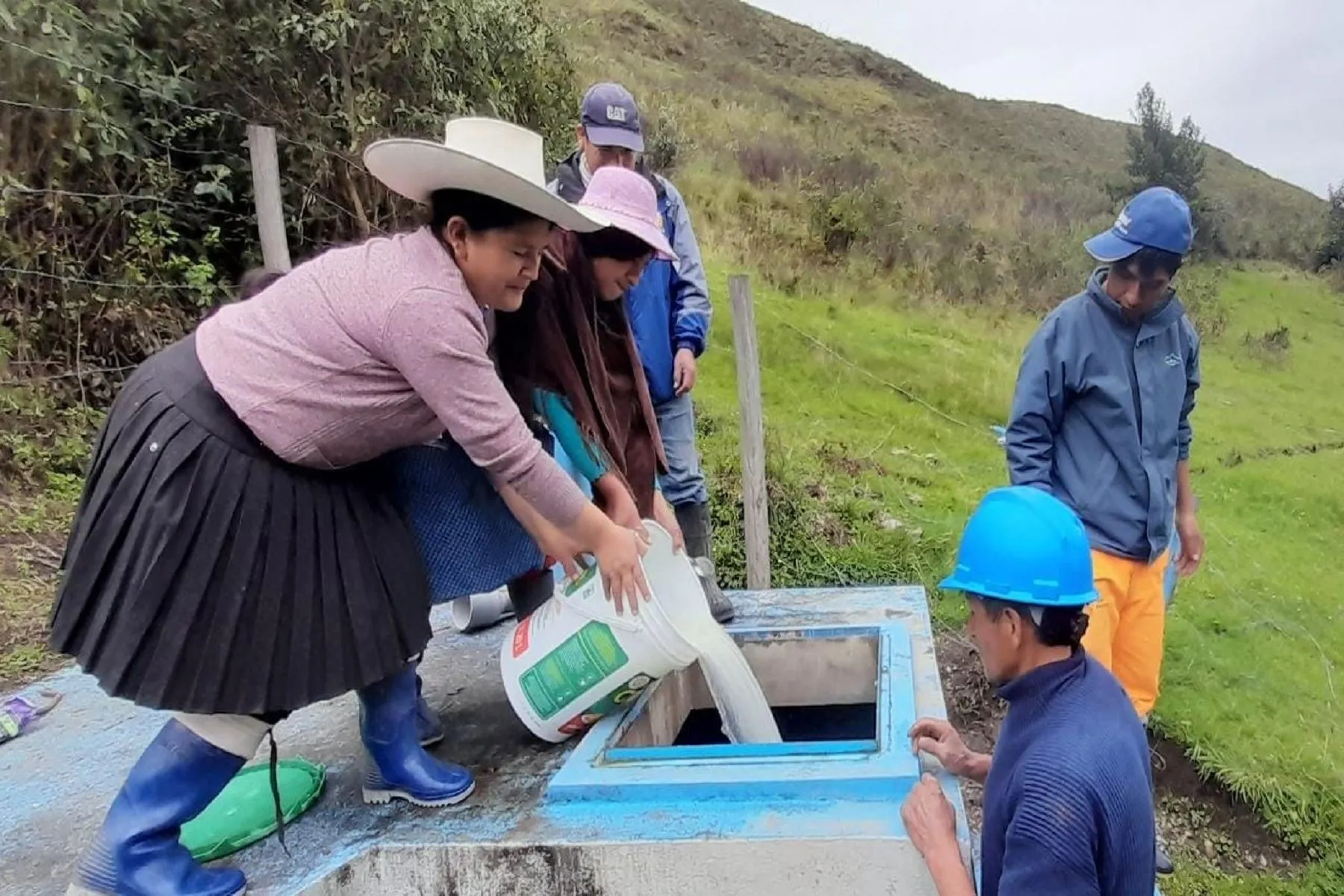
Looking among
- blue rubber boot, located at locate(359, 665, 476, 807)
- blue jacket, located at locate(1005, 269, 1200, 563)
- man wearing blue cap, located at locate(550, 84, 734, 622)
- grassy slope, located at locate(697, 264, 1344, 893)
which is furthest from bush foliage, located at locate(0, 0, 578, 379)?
blue jacket, located at locate(1005, 269, 1200, 563)

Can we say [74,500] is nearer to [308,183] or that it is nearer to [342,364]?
[308,183]

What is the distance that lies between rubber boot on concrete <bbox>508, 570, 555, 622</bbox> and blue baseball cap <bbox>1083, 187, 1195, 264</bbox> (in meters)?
1.70

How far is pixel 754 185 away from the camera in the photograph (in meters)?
16.4

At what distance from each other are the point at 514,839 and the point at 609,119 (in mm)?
2157

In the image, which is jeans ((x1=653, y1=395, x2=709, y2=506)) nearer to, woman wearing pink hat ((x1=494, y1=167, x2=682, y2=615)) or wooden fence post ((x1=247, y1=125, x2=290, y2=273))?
woman wearing pink hat ((x1=494, y1=167, x2=682, y2=615))

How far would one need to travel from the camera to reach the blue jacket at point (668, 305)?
374cm

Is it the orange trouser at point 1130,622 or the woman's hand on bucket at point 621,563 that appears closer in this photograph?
the woman's hand on bucket at point 621,563

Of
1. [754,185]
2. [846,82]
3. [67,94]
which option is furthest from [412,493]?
[846,82]

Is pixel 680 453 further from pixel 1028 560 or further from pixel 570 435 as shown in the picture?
pixel 1028 560

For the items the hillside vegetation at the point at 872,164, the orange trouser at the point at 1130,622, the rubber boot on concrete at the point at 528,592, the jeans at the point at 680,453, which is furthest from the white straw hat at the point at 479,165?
the hillside vegetation at the point at 872,164

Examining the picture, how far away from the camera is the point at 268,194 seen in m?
4.51

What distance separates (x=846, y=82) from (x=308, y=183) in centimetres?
3558

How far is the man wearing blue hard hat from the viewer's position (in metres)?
1.66

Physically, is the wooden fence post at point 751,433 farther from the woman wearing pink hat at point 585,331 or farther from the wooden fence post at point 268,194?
the woman wearing pink hat at point 585,331
